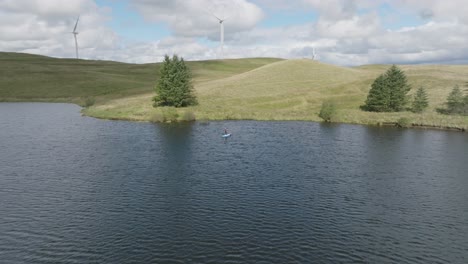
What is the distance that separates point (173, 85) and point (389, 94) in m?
66.4

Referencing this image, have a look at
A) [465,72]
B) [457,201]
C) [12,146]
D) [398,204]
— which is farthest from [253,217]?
[465,72]

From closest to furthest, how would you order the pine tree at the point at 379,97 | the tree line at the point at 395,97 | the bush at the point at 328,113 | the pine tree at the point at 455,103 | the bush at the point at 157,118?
the pine tree at the point at 455,103
the bush at the point at 157,118
the bush at the point at 328,113
the tree line at the point at 395,97
the pine tree at the point at 379,97

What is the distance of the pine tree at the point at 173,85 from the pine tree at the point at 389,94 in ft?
190

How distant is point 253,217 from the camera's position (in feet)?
135

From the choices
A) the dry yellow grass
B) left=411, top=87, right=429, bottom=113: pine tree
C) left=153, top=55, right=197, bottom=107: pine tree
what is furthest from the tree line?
left=153, top=55, right=197, bottom=107: pine tree

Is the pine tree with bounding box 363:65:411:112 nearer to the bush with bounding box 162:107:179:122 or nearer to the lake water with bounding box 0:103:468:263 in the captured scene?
the lake water with bounding box 0:103:468:263

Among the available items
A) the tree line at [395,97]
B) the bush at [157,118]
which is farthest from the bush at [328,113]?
the bush at [157,118]

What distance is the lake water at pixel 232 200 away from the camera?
34.0 meters

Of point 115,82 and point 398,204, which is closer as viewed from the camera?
point 398,204

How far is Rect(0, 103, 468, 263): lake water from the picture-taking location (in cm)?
3403

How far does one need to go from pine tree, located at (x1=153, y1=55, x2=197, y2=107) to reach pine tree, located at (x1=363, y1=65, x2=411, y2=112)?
190 feet

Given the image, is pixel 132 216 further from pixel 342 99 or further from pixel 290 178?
pixel 342 99

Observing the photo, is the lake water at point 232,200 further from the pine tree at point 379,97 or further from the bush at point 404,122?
the pine tree at point 379,97

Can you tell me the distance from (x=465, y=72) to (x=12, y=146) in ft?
595
